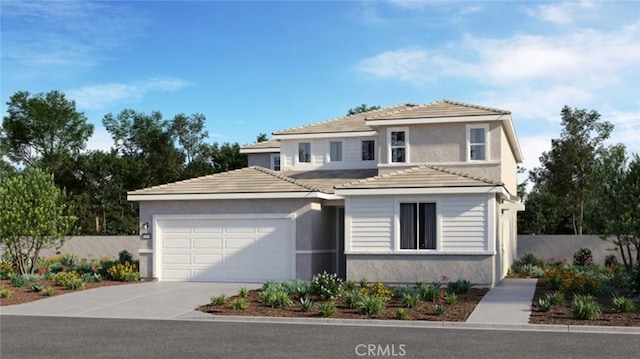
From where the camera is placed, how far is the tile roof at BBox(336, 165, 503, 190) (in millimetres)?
21734

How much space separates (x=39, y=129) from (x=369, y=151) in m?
40.2

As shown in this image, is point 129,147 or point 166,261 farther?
point 129,147

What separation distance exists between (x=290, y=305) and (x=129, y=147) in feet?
157

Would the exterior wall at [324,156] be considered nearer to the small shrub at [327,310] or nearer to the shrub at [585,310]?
the small shrub at [327,310]

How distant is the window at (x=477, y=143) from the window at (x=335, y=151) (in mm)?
5954

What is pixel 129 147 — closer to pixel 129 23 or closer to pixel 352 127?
pixel 352 127

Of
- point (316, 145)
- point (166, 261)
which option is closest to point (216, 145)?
point (316, 145)

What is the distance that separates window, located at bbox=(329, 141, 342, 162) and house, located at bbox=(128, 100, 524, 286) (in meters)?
0.35

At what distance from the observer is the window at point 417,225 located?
22.1m

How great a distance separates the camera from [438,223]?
72.1ft

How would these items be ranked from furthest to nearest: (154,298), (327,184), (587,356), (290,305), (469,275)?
(327,184) → (469,275) → (154,298) → (290,305) → (587,356)

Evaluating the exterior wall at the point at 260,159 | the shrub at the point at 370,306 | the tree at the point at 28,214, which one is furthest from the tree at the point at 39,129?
the shrub at the point at 370,306

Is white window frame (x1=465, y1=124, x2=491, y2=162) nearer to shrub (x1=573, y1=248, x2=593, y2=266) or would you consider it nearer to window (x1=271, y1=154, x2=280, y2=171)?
shrub (x1=573, y1=248, x2=593, y2=266)

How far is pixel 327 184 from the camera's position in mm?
27500
